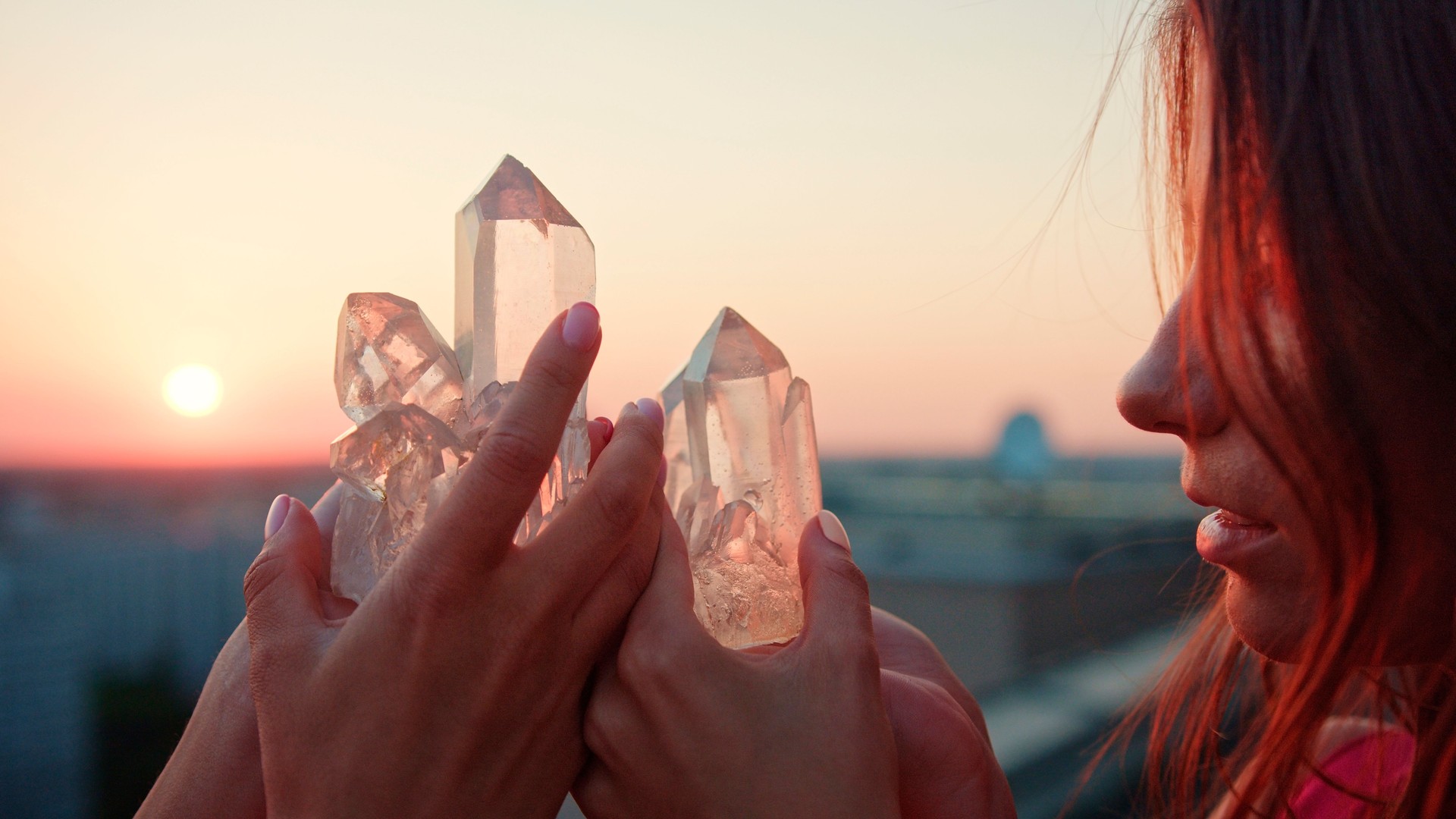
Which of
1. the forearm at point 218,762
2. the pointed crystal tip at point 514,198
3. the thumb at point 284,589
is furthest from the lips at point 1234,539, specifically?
the forearm at point 218,762

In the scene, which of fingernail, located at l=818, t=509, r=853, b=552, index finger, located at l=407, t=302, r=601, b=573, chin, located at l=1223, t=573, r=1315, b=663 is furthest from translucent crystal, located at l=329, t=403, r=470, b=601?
chin, located at l=1223, t=573, r=1315, b=663

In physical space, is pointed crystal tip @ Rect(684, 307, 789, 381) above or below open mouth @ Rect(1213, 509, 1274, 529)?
above

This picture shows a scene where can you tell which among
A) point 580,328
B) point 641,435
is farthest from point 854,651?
point 580,328

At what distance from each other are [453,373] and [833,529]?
0.45 metres

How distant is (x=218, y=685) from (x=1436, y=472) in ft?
3.83

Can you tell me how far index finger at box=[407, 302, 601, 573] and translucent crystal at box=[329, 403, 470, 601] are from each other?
6.4 inches

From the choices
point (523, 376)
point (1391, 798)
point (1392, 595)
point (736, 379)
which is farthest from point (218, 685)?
point (1391, 798)

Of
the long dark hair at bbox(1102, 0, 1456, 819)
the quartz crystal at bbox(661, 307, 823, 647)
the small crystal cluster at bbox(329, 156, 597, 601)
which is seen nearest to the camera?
the long dark hair at bbox(1102, 0, 1456, 819)

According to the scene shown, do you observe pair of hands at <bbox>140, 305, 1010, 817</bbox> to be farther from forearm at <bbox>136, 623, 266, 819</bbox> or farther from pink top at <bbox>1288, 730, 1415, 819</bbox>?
pink top at <bbox>1288, 730, 1415, 819</bbox>

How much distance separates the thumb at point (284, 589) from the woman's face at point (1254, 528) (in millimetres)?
805

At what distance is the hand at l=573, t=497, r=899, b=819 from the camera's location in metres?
0.74

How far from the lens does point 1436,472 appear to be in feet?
2.37

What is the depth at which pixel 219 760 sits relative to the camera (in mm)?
886

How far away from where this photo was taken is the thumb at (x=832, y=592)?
2.70ft
